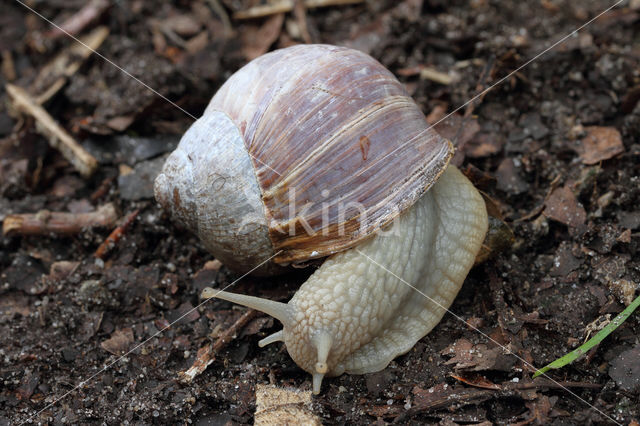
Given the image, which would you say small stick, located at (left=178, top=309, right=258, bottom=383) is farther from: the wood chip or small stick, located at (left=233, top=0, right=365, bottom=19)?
small stick, located at (left=233, top=0, right=365, bottom=19)

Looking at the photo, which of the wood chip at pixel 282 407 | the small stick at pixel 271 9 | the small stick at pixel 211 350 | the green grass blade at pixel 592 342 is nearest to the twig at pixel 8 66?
the small stick at pixel 271 9

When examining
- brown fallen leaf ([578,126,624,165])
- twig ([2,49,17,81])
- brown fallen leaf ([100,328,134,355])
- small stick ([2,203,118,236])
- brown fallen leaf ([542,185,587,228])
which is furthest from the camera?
twig ([2,49,17,81])

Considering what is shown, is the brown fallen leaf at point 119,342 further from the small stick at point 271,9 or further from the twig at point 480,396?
the small stick at point 271,9

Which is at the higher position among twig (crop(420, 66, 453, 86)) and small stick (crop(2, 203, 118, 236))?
twig (crop(420, 66, 453, 86))

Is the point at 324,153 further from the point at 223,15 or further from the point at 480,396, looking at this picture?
the point at 223,15

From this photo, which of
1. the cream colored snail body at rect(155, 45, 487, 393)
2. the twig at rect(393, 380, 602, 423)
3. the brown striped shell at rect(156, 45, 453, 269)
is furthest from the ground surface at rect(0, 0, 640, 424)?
the brown striped shell at rect(156, 45, 453, 269)

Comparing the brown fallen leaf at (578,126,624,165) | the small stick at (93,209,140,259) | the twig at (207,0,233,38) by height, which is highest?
the twig at (207,0,233,38)
